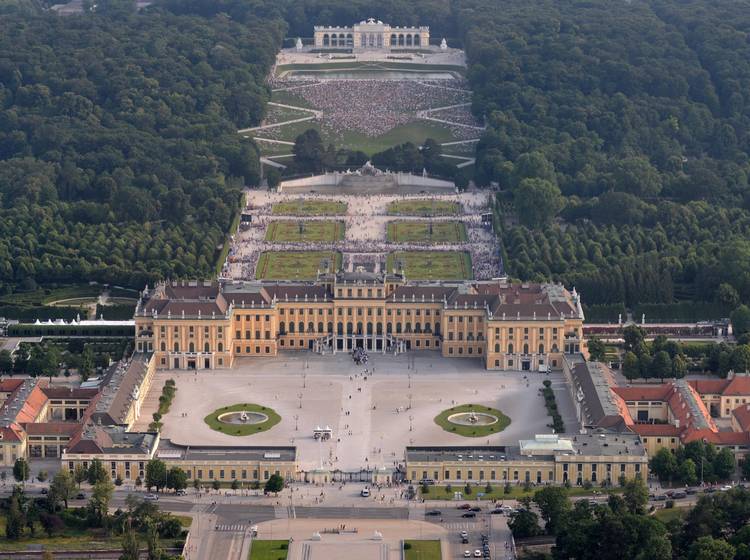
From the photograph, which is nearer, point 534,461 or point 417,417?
point 534,461

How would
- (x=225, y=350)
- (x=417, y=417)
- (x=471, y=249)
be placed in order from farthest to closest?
(x=471, y=249)
(x=225, y=350)
(x=417, y=417)

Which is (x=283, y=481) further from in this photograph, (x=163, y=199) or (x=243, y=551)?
(x=163, y=199)

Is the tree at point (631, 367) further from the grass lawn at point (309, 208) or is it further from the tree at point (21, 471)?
the grass lawn at point (309, 208)

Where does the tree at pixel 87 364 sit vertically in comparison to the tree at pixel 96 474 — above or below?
below

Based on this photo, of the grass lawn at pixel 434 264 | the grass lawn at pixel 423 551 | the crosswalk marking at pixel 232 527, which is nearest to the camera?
the grass lawn at pixel 423 551

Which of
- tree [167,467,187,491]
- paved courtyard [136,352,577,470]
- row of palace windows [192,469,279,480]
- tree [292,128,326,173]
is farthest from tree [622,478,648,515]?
tree [292,128,326,173]

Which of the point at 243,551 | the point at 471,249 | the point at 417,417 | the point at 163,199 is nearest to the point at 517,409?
the point at 417,417

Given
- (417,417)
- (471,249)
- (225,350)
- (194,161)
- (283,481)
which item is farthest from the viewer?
(194,161)

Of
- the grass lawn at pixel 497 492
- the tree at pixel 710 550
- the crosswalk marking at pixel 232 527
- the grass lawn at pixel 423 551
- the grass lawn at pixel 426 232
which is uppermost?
the tree at pixel 710 550

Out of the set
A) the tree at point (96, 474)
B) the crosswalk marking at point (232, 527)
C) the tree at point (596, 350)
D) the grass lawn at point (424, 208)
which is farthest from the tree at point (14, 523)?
the grass lawn at point (424, 208)
